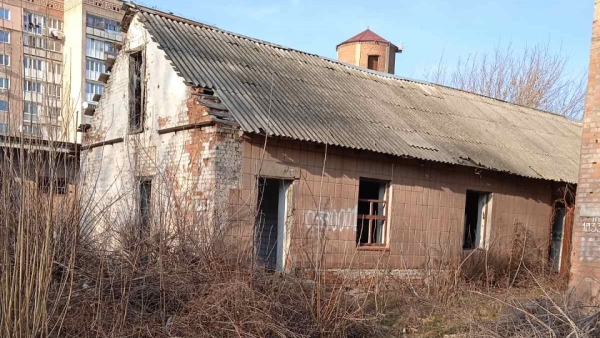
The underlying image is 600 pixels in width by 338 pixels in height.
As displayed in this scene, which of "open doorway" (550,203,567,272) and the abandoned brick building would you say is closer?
the abandoned brick building

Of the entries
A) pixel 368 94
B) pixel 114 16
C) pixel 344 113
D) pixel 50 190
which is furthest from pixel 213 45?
pixel 114 16

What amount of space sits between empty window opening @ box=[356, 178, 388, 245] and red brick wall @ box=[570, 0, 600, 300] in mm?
3535

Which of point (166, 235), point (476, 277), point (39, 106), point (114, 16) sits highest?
point (114, 16)

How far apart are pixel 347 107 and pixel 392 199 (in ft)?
7.15

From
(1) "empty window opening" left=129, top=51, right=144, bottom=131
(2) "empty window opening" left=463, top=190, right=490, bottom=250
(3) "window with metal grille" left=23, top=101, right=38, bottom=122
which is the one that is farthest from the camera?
(2) "empty window opening" left=463, top=190, right=490, bottom=250

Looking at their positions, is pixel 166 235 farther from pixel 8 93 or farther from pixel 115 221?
pixel 8 93

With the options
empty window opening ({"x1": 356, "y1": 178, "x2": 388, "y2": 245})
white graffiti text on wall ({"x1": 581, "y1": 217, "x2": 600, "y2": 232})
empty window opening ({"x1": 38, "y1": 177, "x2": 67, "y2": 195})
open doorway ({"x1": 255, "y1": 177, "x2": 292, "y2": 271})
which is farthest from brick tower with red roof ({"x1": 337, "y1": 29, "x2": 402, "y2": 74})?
empty window opening ({"x1": 38, "y1": 177, "x2": 67, "y2": 195})

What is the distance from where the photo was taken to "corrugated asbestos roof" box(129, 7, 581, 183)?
8.93 meters

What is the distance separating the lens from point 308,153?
29.5 ft

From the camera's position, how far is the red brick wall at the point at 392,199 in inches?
335

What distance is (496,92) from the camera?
27062 millimetres

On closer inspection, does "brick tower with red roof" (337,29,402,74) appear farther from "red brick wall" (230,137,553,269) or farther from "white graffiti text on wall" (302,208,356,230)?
"white graffiti text on wall" (302,208,356,230)

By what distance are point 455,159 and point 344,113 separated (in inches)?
101

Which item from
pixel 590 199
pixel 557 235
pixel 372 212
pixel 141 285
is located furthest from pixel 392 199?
pixel 557 235
